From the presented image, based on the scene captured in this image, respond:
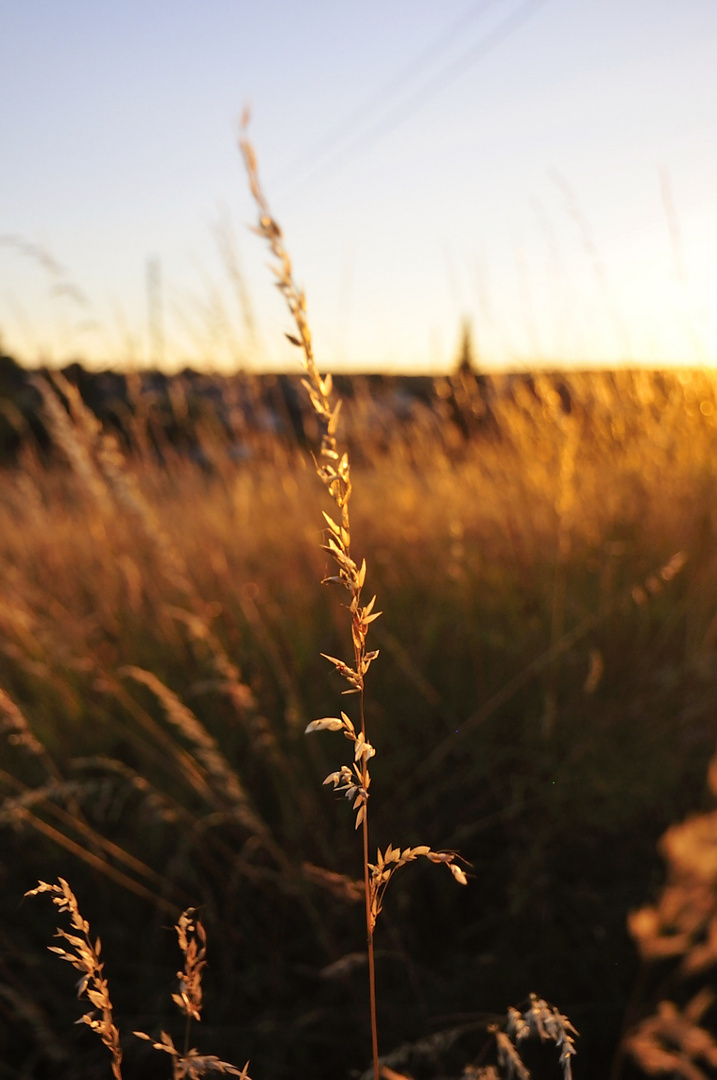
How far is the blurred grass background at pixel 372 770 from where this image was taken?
1.23 m

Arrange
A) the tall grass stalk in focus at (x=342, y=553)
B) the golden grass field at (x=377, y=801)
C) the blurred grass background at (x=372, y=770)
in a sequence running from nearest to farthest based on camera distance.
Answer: the tall grass stalk in focus at (x=342, y=553) < the golden grass field at (x=377, y=801) < the blurred grass background at (x=372, y=770)

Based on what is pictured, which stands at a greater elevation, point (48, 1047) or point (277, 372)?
point (277, 372)

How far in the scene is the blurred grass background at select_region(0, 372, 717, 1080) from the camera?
1226 millimetres

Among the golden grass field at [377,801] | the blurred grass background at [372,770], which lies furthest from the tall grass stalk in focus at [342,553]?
the blurred grass background at [372,770]

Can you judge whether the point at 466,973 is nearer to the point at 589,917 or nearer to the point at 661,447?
the point at 589,917

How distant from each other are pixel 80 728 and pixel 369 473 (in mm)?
2620

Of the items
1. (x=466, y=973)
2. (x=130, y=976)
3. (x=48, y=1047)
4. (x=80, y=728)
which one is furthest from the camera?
(x=80, y=728)

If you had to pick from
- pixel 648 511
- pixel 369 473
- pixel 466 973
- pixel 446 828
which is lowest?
pixel 466 973

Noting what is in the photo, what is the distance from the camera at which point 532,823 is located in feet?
4.88

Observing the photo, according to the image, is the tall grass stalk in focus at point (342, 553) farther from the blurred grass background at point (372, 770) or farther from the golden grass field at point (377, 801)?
the blurred grass background at point (372, 770)

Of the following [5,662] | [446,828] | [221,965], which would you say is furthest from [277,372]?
[221,965]

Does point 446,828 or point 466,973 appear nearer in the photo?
point 466,973

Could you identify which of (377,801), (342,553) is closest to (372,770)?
(377,801)

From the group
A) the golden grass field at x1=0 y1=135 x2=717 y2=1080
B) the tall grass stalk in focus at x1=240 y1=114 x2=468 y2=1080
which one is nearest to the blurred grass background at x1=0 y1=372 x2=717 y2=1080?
the golden grass field at x1=0 y1=135 x2=717 y2=1080
